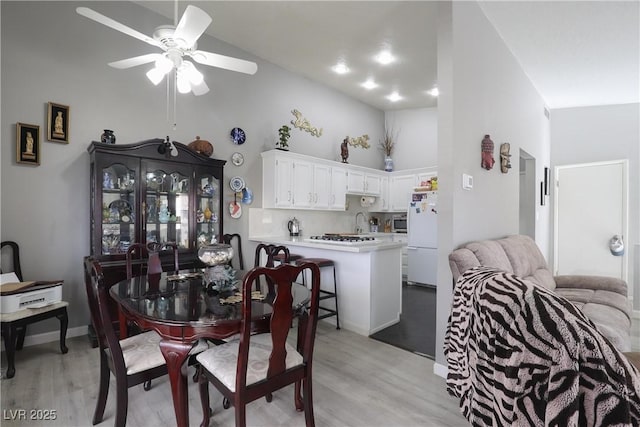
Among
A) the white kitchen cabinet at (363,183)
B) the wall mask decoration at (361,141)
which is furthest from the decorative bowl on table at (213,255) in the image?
the wall mask decoration at (361,141)

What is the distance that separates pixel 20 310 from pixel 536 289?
3.45m

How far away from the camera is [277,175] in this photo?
4.43 m

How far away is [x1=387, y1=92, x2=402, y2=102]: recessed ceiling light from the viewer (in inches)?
228

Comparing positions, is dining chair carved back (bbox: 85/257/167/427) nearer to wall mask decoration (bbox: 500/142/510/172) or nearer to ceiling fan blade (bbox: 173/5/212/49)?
ceiling fan blade (bbox: 173/5/212/49)

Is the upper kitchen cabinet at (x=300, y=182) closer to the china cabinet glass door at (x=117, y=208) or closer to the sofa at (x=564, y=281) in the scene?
the china cabinet glass door at (x=117, y=208)

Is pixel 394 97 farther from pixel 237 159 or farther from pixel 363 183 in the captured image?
pixel 237 159

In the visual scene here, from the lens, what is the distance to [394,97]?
5941 millimetres

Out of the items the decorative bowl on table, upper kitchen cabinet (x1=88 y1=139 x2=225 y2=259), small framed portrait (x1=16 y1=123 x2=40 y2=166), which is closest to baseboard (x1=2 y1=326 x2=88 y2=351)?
upper kitchen cabinet (x1=88 y1=139 x2=225 y2=259)

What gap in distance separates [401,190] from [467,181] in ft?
12.4

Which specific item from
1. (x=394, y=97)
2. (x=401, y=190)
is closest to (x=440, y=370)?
(x=401, y=190)

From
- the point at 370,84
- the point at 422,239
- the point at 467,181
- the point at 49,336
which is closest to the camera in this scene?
the point at 467,181

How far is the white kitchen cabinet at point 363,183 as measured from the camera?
566cm

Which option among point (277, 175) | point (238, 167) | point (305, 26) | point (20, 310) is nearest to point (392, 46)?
point (305, 26)

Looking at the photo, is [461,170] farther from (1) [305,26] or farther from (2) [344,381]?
(1) [305,26]
